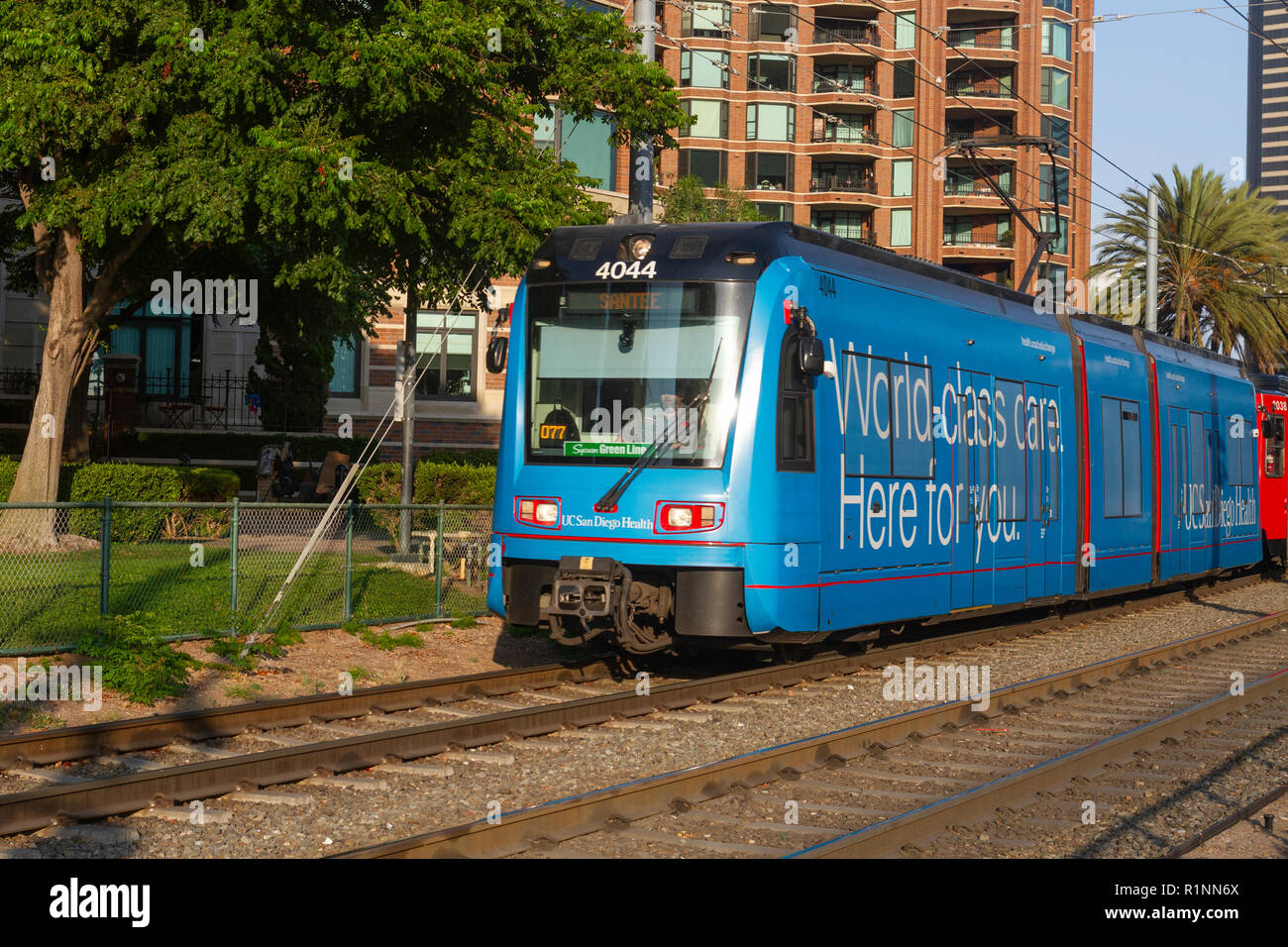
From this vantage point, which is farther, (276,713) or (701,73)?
(701,73)

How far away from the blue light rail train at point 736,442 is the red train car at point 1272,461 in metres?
13.9

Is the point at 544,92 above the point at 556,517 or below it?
above

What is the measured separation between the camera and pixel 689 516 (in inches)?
444

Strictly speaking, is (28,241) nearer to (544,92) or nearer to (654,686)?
(544,92)

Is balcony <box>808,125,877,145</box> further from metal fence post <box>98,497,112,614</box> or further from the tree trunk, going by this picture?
metal fence post <box>98,497,112,614</box>

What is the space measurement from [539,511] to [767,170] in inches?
2572

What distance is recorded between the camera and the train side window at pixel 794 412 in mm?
11383

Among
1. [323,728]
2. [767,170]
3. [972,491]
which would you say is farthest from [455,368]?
[767,170]

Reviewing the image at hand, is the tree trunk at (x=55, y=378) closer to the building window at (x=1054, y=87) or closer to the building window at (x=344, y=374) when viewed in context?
the building window at (x=344, y=374)

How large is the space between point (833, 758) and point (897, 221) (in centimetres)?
7056

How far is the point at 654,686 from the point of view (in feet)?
40.3

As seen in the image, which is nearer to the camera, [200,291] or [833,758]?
[833,758]

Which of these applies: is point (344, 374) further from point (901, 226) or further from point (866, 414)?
point (901, 226)
